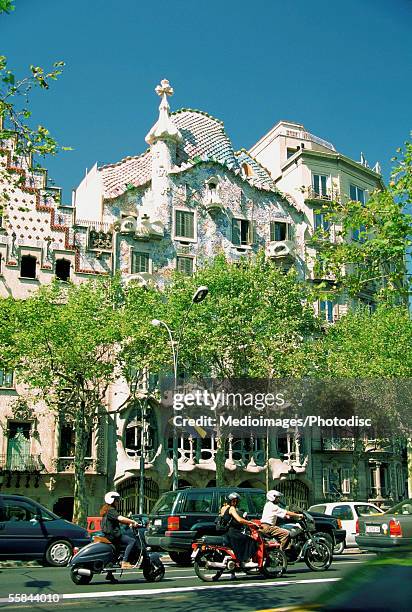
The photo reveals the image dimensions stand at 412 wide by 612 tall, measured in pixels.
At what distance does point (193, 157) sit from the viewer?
4422 cm

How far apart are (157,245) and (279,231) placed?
8.60m

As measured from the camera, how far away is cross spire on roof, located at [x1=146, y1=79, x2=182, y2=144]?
139ft

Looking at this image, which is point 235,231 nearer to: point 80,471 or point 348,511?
point 80,471

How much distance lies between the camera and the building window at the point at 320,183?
47.2 metres

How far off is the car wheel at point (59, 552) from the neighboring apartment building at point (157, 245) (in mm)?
18275

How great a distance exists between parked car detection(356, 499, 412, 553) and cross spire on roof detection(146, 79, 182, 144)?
2928 cm

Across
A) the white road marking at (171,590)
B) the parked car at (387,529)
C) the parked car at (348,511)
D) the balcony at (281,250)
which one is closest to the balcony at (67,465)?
the parked car at (348,511)

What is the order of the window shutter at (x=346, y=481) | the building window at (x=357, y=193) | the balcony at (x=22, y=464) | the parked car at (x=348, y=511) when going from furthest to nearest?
the building window at (x=357, y=193) < the window shutter at (x=346, y=481) < the balcony at (x=22, y=464) < the parked car at (x=348, y=511)

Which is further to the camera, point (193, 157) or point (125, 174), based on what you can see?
point (193, 157)

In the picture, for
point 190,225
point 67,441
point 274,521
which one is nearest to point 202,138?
point 190,225

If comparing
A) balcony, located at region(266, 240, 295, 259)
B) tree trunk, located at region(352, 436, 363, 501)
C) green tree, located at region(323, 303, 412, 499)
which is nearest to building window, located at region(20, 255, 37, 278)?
balcony, located at region(266, 240, 295, 259)

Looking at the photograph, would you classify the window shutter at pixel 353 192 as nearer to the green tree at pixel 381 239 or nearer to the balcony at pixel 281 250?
the balcony at pixel 281 250

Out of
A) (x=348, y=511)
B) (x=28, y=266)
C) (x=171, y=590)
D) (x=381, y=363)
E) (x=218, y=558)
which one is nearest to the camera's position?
(x=171, y=590)

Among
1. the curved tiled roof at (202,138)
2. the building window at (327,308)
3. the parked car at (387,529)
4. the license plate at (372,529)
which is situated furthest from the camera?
the curved tiled roof at (202,138)
